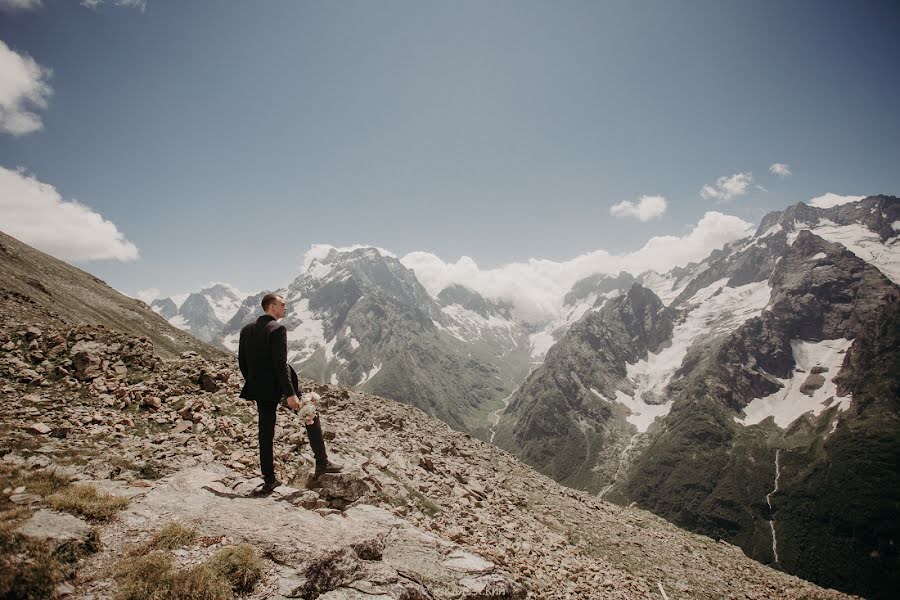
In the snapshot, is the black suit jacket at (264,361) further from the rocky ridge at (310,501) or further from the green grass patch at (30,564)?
the green grass patch at (30,564)

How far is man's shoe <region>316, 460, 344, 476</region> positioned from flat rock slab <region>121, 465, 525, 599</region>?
138 centimetres

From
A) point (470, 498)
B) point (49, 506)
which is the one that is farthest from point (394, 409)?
point (49, 506)

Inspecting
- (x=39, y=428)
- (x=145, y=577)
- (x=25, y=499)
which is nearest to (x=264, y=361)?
(x=25, y=499)

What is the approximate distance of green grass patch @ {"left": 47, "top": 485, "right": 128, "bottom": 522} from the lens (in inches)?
289

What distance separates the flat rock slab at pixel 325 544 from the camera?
7652mm

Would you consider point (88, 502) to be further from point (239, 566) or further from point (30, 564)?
point (239, 566)

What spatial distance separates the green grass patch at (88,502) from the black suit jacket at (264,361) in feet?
11.1

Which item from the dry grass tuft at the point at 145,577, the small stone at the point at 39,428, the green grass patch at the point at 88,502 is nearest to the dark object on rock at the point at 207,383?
the small stone at the point at 39,428

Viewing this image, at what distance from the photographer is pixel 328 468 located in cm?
1284

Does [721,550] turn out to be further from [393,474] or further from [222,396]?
[222,396]

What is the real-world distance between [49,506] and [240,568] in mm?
3772

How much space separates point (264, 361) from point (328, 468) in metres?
4.39

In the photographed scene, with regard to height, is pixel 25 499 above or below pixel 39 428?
above

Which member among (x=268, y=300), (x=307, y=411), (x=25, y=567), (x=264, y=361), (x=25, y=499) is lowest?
(x=25, y=499)
